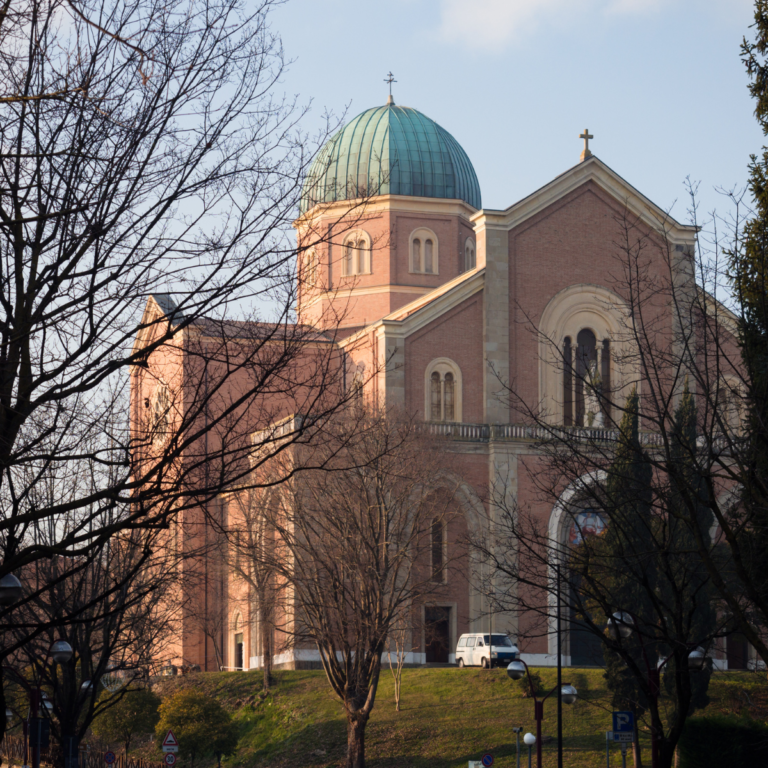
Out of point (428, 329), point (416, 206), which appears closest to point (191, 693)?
point (428, 329)

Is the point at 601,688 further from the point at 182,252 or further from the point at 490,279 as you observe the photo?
the point at 182,252

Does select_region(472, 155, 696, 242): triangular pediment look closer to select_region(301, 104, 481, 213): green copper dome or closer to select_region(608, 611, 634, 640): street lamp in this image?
select_region(301, 104, 481, 213): green copper dome

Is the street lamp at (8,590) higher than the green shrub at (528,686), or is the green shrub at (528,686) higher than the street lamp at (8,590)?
the street lamp at (8,590)

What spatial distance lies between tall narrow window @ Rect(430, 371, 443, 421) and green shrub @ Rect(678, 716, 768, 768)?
92.3 ft

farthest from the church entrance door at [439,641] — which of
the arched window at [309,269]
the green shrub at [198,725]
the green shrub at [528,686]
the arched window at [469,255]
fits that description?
the arched window at [309,269]

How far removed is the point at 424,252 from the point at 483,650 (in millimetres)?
19183

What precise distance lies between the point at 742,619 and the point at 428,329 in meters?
34.2

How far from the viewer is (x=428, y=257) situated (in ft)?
177

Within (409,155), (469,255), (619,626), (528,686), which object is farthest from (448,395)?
(619,626)

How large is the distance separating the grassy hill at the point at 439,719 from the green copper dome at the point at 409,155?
22672 mm

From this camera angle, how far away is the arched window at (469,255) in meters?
54.8

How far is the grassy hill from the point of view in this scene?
111 feet

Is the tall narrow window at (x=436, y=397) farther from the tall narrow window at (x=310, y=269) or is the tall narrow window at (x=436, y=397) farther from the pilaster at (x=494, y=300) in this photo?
→ the tall narrow window at (x=310, y=269)

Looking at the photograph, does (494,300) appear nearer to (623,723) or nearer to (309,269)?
(623,723)
